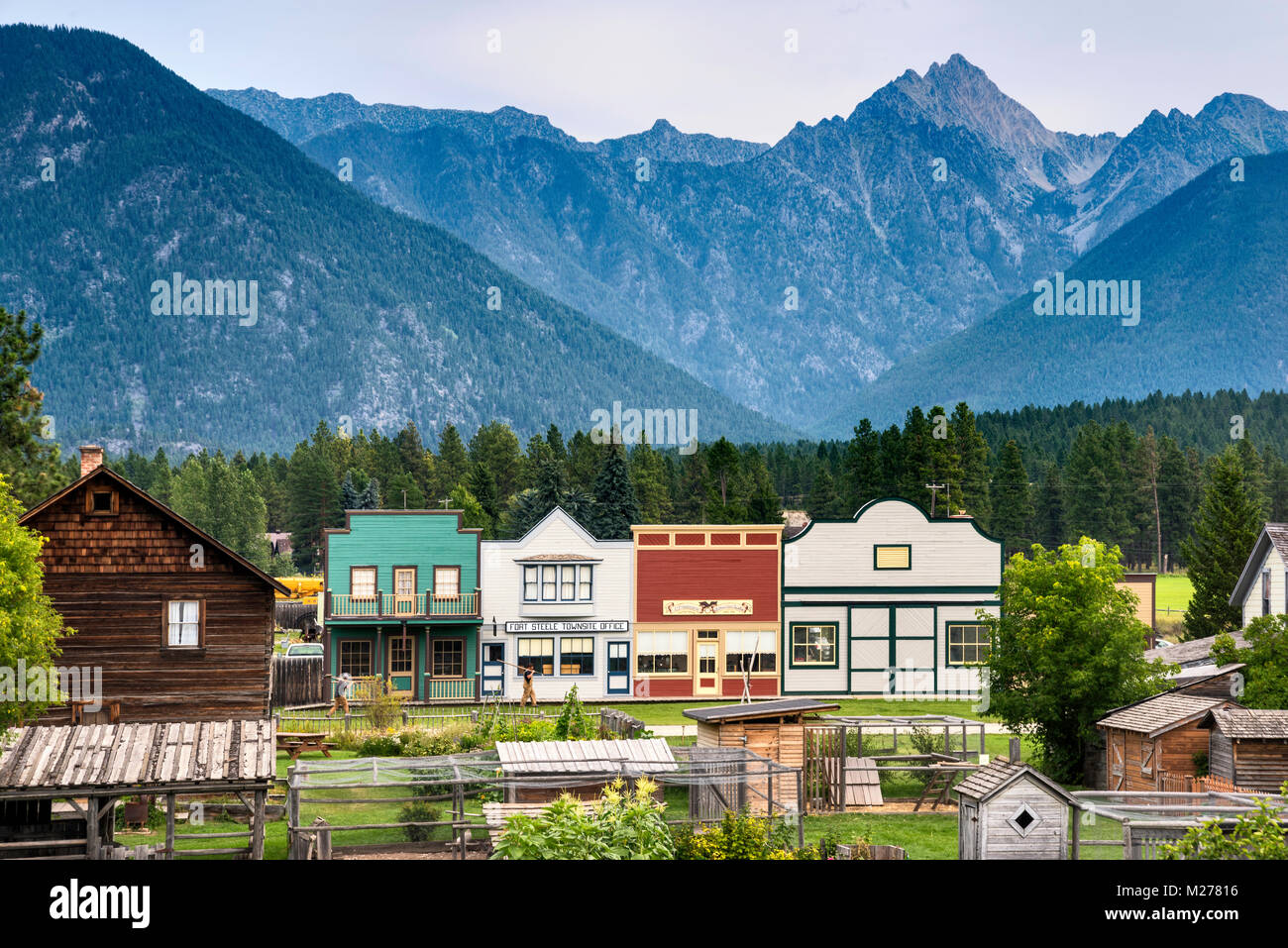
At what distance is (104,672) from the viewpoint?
125 ft

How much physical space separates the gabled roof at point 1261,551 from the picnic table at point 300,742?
30592mm

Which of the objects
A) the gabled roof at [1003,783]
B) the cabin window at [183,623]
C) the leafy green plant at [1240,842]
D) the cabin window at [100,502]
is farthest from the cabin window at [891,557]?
the leafy green plant at [1240,842]

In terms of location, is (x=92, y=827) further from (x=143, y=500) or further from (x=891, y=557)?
(x=891, y=557)

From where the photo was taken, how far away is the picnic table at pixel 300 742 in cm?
3588

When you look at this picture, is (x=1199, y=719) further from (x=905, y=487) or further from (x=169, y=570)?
(x=905, y=487)

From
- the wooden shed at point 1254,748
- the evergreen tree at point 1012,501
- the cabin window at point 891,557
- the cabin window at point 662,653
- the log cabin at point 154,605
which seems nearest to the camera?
the wooden shed at point 1254,748

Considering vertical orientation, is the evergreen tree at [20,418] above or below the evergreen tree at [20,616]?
above

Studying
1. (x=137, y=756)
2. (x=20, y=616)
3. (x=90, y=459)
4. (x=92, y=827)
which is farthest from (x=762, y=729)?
(x=90, y=459)

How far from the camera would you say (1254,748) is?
29.6 metres

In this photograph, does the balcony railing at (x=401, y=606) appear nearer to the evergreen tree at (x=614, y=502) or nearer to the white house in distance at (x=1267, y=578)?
the white house in distance at (x=1267, y=578)

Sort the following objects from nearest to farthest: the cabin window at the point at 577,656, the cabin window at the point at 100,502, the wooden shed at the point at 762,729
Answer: the wooden shed at the point at 762,729 < the cabin window at the point at 100,502 < the cabin window at the point at 577,656

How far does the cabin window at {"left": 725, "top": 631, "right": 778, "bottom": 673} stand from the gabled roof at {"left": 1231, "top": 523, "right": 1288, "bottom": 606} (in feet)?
59.4

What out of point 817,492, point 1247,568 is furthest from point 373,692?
point 817,492

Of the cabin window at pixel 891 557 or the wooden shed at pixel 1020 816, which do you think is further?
the cabin window at pixel 891 557
